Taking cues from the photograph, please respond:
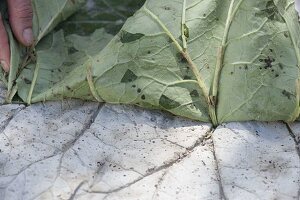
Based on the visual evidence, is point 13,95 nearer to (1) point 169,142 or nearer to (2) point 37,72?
(2) point 37,72

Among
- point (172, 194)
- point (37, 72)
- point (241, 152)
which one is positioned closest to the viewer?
point (172, 194)

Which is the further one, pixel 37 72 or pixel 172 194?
pixel 37 72

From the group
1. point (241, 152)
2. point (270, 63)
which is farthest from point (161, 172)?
point (270, 63)

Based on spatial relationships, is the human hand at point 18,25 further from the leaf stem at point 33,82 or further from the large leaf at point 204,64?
the large leaf at point 204,64

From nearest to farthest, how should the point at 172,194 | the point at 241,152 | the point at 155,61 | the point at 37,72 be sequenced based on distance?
the point at 172,194, the point at 241,152, the point at 155,61, the point at 37,72

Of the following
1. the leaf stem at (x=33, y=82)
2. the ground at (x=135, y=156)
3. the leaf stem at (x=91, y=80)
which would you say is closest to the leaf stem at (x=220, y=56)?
the ground at (x=135, y=156)

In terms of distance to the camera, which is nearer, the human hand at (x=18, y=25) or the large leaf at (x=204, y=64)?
the large leaf at (x=204, y=64)

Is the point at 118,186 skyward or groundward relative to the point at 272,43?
groundward
